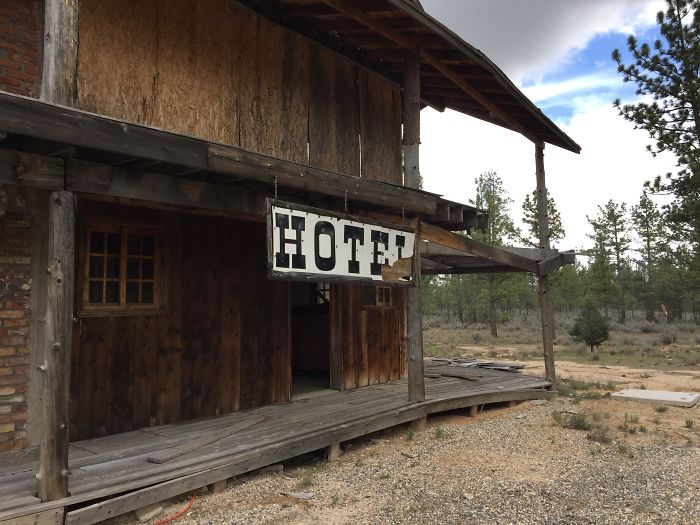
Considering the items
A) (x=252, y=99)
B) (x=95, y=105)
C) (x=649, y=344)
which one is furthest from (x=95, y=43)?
(x=649, y=344)

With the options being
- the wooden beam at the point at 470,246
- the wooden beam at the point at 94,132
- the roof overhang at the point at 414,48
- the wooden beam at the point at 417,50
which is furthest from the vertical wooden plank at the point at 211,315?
the wooden beam at the point at 417,50

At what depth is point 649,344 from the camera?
84.7 feet

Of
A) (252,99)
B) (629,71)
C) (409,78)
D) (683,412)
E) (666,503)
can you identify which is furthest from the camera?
(629,71)

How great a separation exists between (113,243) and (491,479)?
531 centimetres

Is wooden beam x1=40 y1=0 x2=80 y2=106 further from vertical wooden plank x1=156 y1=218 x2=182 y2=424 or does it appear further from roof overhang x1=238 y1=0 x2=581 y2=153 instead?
roof overhang x1=238 y1=0 x2=581 y2=153

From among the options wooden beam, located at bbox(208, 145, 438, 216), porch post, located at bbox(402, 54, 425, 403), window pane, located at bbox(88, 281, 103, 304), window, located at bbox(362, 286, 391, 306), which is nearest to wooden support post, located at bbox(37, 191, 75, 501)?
wooden beam, located at bbox(208, 145, 438, 216)

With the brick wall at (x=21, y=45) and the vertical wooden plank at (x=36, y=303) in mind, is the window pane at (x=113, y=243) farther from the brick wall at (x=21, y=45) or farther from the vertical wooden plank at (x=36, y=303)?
the brick wall at (x=21, y=45)

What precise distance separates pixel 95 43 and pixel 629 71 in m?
19.4

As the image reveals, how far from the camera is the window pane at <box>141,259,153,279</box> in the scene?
676 centimetres

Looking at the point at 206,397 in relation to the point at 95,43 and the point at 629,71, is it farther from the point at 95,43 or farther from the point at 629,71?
the point at 629,71

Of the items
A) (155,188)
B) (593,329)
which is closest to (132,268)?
(155,188)

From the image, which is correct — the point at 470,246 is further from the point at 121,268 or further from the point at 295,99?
the point at 121,268

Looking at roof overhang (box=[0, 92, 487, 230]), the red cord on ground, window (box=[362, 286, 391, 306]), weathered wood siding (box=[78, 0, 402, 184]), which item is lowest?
the red cord on ground

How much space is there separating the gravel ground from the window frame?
2.46 metres
